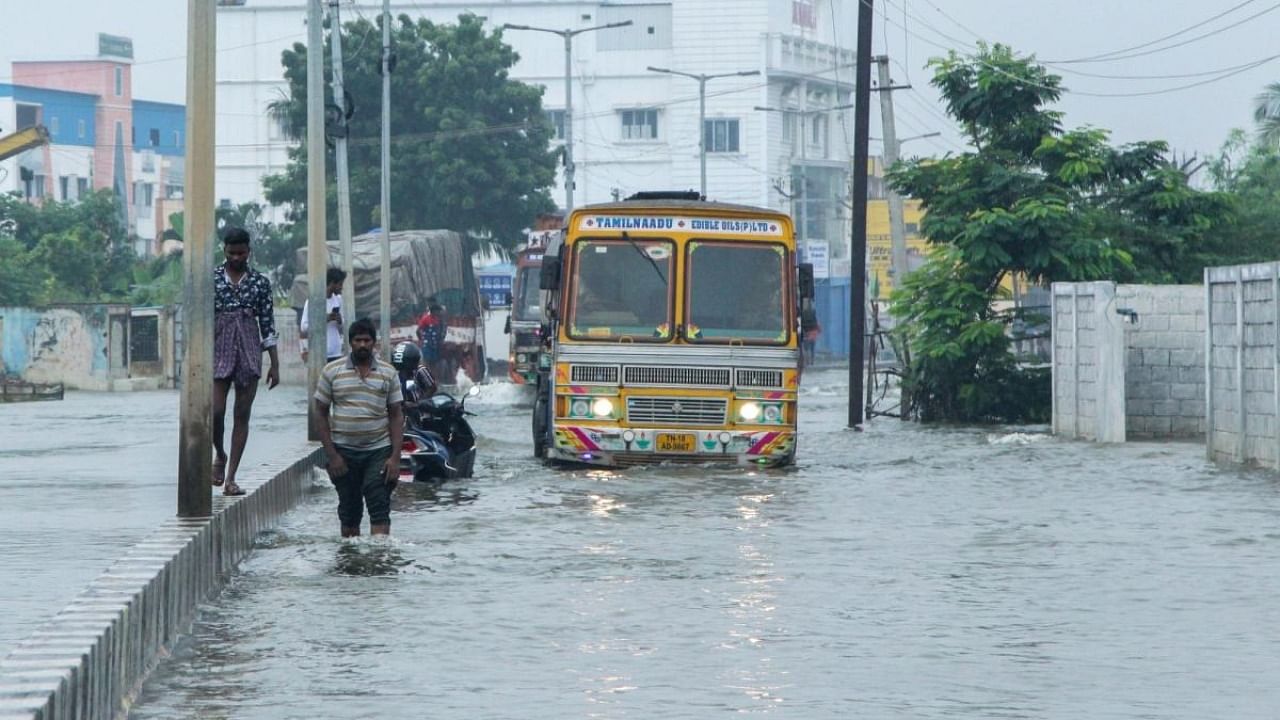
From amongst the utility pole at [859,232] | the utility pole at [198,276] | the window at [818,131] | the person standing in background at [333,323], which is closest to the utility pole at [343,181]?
the utility pole at [859,232]

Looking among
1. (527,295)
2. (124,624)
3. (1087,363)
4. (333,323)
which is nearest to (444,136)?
(527,295)

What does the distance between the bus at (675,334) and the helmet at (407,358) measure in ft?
6.67

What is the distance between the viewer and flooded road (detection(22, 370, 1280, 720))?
920 cm

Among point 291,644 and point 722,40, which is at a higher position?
point 722,40

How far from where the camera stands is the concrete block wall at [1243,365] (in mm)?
21484

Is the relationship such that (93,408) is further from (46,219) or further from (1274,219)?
(46,219)

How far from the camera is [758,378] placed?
21047 mm

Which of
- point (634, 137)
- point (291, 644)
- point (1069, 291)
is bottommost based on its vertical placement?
point (291, 644)

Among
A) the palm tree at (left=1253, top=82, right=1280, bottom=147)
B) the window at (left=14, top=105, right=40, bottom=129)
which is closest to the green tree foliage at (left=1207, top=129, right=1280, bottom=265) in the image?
the palm tree at (left=1253, top=82, right=1280, bottom=147)

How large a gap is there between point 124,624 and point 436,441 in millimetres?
10866

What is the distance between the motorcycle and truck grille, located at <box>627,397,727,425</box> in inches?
58.6

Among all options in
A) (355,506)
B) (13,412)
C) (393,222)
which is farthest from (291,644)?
(393,222)

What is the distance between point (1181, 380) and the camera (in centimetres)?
2748

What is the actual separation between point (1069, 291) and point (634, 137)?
2900 inches
